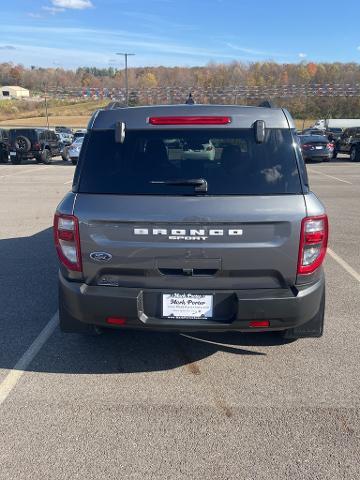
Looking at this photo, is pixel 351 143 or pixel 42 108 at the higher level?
pixel 351 143

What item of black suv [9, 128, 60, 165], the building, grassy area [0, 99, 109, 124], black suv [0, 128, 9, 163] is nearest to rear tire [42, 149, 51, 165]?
black suv [9, 128, 60, 165]

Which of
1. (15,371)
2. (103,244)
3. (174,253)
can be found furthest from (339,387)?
(15,371)

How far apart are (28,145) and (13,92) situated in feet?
437

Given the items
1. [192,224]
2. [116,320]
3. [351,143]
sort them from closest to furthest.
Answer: [192,224], [116,320], [351,143]

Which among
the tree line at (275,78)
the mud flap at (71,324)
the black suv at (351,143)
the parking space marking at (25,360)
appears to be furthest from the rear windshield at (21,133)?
the tree line at (275,78)

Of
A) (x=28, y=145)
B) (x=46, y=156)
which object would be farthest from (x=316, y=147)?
(x=28, y=145)

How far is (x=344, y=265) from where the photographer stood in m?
6.59

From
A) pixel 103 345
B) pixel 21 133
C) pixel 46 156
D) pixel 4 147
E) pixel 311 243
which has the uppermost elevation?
pixel 311 243

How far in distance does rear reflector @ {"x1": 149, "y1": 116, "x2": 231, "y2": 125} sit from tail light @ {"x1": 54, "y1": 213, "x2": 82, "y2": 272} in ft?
2.86

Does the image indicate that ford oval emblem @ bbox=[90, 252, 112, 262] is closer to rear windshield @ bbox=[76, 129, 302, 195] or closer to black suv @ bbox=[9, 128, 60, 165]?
rear windshield @ bbox=[76, 129, 302, 195]

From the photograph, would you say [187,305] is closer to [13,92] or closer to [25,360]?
[25,360]

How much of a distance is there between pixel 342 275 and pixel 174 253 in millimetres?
3636

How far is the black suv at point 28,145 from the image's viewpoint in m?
24.7

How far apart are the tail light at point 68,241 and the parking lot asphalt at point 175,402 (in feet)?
2.95
